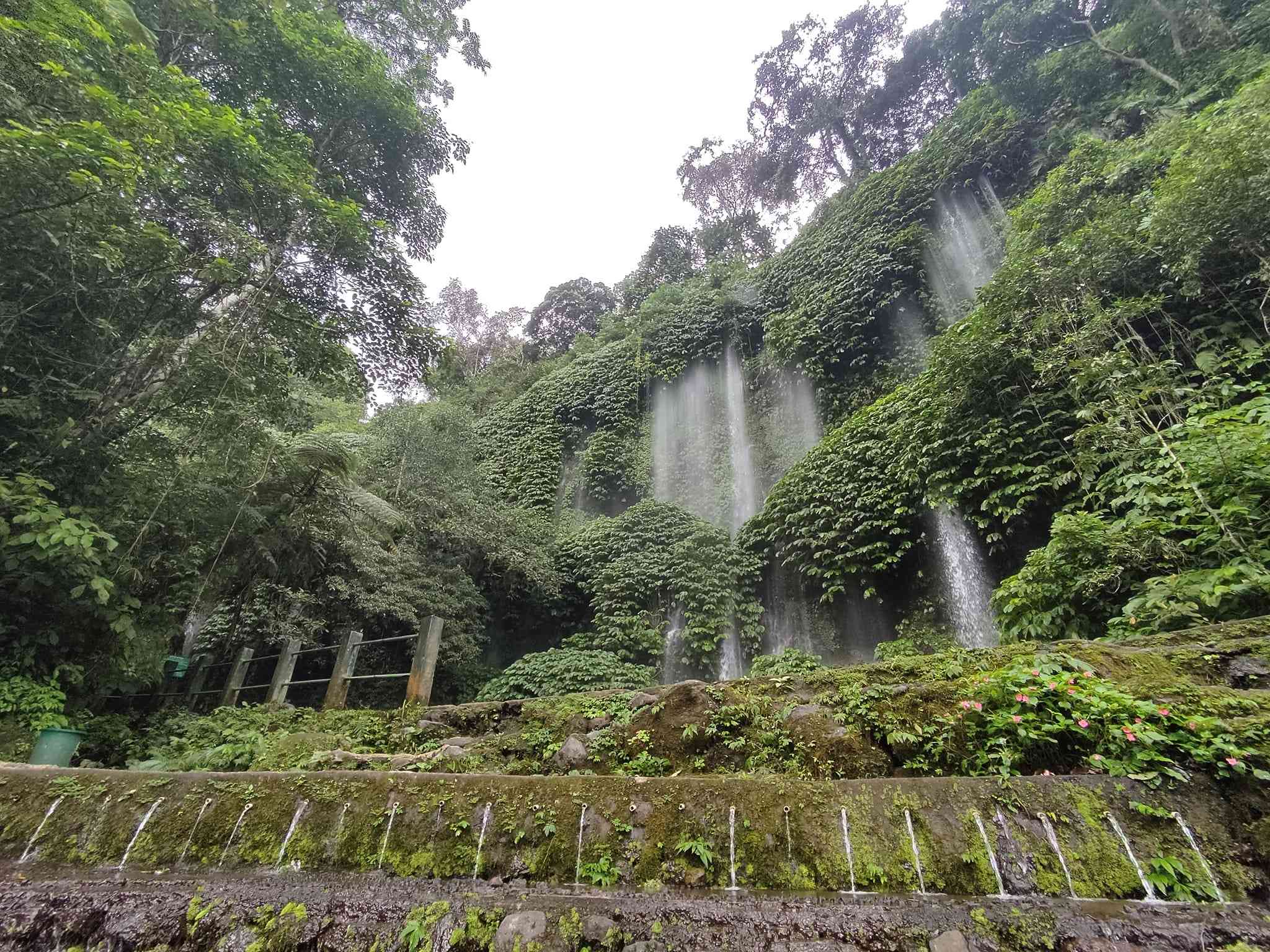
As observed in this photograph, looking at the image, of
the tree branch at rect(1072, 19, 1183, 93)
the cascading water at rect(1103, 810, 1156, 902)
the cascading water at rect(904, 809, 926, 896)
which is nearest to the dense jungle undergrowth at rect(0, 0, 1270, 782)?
the tree branch at rect(1072, 19, 1183, 93)

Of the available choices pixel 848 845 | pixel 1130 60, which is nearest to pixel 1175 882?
pixel 848 845

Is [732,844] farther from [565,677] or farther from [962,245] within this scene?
[962,245]

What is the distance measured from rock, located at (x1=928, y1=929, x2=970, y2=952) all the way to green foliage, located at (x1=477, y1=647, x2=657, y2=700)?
6.67 metres

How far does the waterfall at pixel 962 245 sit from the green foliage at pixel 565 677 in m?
8.55

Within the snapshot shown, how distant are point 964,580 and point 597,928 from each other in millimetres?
6679

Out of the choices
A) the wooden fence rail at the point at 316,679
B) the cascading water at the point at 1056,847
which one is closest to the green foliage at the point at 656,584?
the wooden fence rail at the point at 316,679

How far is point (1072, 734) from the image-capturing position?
2.51 m

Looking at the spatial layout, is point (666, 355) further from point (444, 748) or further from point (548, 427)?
point (444, 748)

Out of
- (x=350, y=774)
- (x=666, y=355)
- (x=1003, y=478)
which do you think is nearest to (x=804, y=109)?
(x=666, y=355)

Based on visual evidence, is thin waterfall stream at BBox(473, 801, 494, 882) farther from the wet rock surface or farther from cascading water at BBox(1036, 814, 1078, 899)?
cascading water at BBox(1036, 814, 1078, 899)

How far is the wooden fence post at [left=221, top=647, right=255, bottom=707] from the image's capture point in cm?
811

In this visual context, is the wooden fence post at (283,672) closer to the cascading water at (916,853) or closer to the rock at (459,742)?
the rock at (459,742)

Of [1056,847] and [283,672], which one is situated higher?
[283,672]

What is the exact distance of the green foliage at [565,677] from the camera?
834 centimetres
